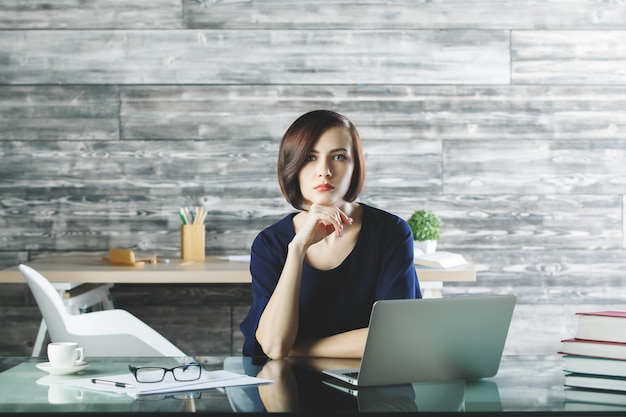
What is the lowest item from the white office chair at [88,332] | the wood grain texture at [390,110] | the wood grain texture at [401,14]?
the white office chair at [88,332]

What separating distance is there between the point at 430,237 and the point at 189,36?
4.23 feet

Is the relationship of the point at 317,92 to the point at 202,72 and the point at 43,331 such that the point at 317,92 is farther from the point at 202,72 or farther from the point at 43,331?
the point at 43,331

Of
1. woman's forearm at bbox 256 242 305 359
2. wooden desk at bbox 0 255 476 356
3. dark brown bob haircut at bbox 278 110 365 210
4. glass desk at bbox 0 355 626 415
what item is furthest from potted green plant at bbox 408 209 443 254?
glass desk at bbox 0 355 626 415

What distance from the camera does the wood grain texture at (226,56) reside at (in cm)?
334

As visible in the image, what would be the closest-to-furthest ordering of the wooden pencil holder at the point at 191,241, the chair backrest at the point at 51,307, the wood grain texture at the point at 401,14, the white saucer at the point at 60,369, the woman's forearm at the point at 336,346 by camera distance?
the white saucer at the point at 60,369, the woman's forearm at the point at 336,346, the chair backrest at the point at 51,307, the wooden pencil holder at the point at 191,241, the wood grain texture at the point at 401,14

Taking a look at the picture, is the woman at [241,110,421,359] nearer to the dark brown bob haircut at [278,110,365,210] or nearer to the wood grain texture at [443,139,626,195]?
the dark brown bob haircut at [278,110,365,210]

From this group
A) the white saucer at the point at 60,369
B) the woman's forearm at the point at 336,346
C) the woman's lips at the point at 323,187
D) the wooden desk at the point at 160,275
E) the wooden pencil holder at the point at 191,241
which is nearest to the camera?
the white saucer at the point at 60,369

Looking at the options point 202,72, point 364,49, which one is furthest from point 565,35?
point 202,72

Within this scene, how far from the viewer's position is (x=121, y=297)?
11.2 feet

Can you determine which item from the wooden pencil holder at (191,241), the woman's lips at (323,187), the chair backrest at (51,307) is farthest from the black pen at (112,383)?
the wooden pencil holder at (191,241)

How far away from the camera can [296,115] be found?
3.36 metres

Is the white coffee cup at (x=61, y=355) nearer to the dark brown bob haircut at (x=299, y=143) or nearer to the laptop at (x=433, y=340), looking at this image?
the laptop at (x=433, y=340)

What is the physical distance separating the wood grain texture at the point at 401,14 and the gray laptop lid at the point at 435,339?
2178 millimetres

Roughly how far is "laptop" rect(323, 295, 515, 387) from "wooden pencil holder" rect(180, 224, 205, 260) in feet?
5.74
